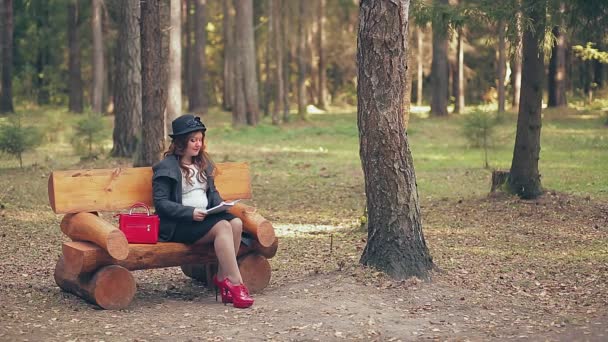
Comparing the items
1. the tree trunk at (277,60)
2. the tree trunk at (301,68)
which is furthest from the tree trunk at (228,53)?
the tree trunk at (301,68)

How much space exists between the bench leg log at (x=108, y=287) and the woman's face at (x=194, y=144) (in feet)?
3.80

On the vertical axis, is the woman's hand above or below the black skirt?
above

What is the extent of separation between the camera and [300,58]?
38.5 metres

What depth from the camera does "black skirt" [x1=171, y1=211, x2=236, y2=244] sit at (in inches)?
340

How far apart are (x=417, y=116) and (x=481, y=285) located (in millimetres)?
29832

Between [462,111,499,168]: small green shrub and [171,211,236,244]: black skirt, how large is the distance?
14.6 metres

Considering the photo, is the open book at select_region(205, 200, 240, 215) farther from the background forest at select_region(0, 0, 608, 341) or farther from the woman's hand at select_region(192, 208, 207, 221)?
the background forest at select_region(0, 0, 608, 341)

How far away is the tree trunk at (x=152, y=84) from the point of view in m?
15.6

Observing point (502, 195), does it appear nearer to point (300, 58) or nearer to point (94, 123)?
point (94, 123)

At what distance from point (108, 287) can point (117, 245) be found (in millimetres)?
397

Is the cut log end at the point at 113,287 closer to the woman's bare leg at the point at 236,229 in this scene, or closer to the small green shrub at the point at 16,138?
the woman's bare leg at the point at 236,229

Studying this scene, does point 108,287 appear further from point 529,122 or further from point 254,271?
point 529,122

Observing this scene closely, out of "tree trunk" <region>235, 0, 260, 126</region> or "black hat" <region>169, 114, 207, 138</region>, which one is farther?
"tree trunk" <region>235, 0, 260, 126</region>

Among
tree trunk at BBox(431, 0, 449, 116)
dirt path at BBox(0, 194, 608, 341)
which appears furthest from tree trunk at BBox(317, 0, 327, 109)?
dirt path at BBox(0, 194, 608, 341)
